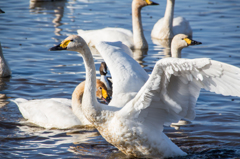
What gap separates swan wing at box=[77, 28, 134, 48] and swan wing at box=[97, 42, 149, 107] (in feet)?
14.1

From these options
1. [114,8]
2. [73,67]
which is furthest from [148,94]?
[114,8]

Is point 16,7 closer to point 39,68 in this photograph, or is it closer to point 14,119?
point 39,68

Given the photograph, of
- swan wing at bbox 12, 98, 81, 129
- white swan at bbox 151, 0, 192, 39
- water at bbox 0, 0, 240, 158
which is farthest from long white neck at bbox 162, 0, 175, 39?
swan wing at bbox 12, 98, 81, 129

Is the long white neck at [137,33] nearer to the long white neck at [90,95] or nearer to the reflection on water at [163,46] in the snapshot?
the reflection on water at [163,46]

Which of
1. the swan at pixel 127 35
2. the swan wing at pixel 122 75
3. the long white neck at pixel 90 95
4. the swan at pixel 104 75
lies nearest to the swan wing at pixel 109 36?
the swan at pixel 127 35

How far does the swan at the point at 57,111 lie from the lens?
7.10 m

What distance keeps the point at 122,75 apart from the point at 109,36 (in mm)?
4893

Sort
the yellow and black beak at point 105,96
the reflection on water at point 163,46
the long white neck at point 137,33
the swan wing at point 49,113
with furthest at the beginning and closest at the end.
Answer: the long white neck at point 137,33 < the reflection on water at point 163,46 < the yellow and black beak at point 105,96 < the swan wing at point 49,113

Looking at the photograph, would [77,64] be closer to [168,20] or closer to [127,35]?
[127,35]

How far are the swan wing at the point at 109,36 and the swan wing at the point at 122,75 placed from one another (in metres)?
4.30

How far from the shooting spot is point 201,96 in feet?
27.8

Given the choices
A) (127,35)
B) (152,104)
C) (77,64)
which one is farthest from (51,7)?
(152,104)

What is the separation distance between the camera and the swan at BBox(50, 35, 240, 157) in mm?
4739

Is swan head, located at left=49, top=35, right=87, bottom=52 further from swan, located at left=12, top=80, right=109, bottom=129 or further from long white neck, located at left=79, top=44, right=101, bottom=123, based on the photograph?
swan, located at left=12, top=80, right=109, bottom=129
